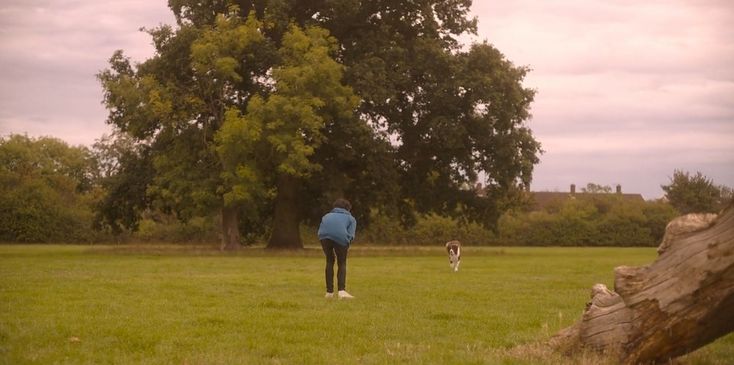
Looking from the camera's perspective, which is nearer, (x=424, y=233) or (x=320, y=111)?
(x=320, y=111)

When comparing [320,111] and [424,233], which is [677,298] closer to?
[320,111]

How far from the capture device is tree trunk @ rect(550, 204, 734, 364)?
855 centimetres

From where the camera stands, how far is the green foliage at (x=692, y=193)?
78375 mm

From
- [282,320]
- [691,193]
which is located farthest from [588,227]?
[282,320]

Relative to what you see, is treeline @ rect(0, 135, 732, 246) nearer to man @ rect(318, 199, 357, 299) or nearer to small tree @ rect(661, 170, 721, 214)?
small tree @ rect(661, 170, 721, 214)

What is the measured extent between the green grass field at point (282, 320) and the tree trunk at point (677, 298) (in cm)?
54

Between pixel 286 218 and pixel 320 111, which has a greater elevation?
pixel 320 111

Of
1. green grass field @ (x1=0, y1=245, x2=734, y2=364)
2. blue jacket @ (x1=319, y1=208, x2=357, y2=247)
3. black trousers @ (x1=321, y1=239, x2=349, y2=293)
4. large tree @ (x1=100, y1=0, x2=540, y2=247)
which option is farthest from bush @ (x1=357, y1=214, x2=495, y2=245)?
blue jacket @ (x1=319, y1=208, x2=357, y2=247)

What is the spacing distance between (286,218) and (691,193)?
151 ft

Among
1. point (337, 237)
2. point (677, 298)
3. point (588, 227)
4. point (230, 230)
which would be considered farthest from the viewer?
point (588, 227)

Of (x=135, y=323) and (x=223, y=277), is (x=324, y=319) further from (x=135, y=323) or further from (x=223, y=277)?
(x=223, y=277)

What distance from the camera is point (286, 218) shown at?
4947 cm

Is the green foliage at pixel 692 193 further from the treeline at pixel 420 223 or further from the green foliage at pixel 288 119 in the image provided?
the green foliage at pixel 288 119

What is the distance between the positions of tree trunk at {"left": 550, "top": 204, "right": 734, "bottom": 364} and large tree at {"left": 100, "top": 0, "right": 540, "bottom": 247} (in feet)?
105
